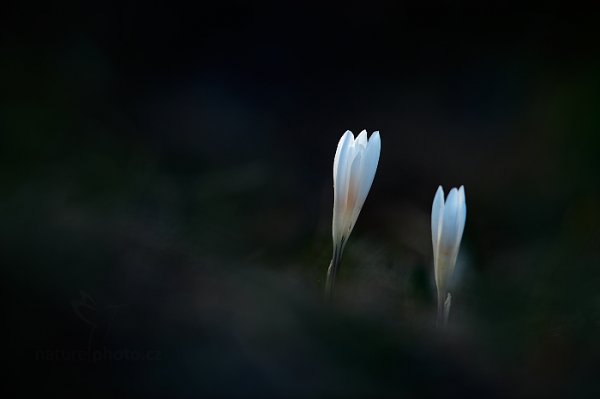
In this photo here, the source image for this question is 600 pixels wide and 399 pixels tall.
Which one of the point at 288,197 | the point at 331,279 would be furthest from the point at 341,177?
the point at 288,197

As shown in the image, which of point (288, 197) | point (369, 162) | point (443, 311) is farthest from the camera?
point (288, 197)

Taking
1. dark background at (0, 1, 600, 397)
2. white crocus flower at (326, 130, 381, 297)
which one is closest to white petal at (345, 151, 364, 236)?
white crocus flower at (326, 130, 381, 297)

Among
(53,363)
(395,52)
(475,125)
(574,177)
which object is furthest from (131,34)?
(53,363)

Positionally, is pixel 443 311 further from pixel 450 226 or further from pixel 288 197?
pixel 288 197

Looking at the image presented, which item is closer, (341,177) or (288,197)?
(341,177)

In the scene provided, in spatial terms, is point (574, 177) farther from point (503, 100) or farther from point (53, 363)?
point (53, 363)

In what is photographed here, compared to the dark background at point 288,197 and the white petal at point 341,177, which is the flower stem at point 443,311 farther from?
the white petal at point 341,177

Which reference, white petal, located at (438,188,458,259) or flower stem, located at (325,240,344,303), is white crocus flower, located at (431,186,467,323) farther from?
flower stem, located at (325,240,344,303)
